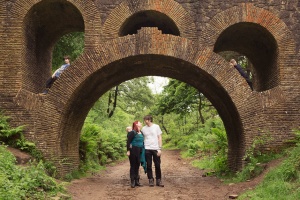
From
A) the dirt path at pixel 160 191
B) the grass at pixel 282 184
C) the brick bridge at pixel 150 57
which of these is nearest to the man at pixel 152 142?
the dirt path at pixel 160 191

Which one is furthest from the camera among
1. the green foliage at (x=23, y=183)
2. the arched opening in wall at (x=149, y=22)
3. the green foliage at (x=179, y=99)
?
the green foliage at (x=179, y=99)

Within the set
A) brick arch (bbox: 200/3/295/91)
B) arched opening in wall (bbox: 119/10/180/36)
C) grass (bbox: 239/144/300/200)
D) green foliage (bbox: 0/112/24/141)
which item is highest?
arched opening in wall (bbox: 119/10/180/36)

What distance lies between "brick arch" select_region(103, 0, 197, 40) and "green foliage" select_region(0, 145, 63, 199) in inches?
180

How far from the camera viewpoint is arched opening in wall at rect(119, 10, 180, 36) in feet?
35.5

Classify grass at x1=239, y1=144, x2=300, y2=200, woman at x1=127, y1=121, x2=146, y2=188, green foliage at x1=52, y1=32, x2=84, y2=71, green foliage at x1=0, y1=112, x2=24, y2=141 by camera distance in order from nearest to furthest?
grass at x1=239, y1=144, x2=300, y2=200 → woman at x1=127, y1=121, x2=146, y2=188 → green foliage at x1=0, y1=112, x2=24, y2=141 → green foliage at x1=52, y1=32, x2=84, y2=71

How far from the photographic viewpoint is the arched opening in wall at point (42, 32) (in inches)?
426

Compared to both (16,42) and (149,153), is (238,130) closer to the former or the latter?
(149,153)

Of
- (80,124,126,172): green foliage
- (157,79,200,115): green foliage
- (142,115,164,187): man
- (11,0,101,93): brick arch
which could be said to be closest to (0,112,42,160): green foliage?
(11,0,101,93): brick arch

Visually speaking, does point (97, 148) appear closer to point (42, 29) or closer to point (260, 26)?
point (42, 29)

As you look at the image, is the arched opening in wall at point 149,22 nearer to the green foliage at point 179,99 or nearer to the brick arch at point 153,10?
the brick arch at point 153,10

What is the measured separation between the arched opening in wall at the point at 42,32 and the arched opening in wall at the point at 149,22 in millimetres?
1520

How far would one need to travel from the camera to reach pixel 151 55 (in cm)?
1034

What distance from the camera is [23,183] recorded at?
6742 millimetres

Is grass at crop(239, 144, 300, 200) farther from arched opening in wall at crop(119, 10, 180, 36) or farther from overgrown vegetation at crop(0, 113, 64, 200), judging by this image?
arched opening in wall at crop(119, 10, 180, 36)
